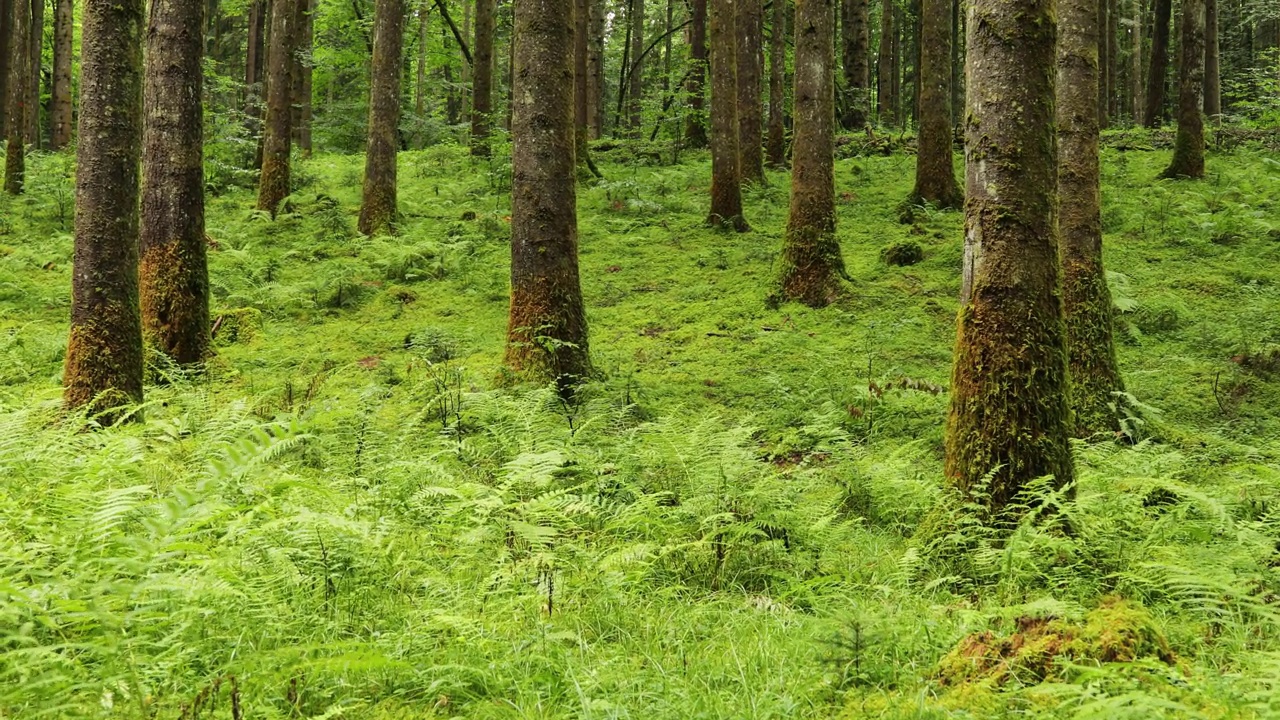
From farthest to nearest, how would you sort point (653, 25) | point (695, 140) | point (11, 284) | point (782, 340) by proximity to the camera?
1. point (653, 25)
2. point (695, 140)
3. point (11, 284)
4. point (782, 340)

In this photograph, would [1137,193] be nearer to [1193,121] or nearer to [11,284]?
[1193,121]

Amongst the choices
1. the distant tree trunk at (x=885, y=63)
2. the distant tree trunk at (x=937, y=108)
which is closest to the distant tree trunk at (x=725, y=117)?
the distant tree trunk at (x=937, y=108)

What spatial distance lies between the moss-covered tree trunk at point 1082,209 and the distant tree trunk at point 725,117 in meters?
6.99

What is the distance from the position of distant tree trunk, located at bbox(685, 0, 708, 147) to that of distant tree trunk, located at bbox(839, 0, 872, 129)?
4324 mm

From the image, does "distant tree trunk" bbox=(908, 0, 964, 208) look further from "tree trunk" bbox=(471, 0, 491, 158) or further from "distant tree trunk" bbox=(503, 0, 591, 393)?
"tree trunk" bbox=(471, 0, 491, 158)

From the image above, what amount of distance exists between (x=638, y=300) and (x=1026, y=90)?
24.9 ft

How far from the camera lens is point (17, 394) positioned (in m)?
7.31

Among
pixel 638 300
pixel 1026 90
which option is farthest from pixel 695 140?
pixel 1026 90

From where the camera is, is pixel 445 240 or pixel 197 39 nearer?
pixel 197 39

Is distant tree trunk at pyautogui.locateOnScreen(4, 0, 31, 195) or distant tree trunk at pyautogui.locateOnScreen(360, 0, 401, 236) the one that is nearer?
distant tree trunk at pyautogui.locateOnScreen(360, 0, 401, 236)

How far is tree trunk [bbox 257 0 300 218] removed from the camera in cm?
1506

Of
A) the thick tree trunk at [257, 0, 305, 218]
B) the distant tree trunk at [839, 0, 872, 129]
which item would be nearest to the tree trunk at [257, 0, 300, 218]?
the thick tree trunk at [257, 0, 305, 218]

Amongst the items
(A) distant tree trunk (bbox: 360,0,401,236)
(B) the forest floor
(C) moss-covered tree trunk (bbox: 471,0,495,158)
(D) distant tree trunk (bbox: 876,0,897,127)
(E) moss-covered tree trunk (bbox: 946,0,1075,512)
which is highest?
(D) distant tree trunk (bbox: 876,0,897,127)

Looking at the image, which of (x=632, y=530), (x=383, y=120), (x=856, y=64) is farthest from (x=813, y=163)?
(x=856, y=64)
